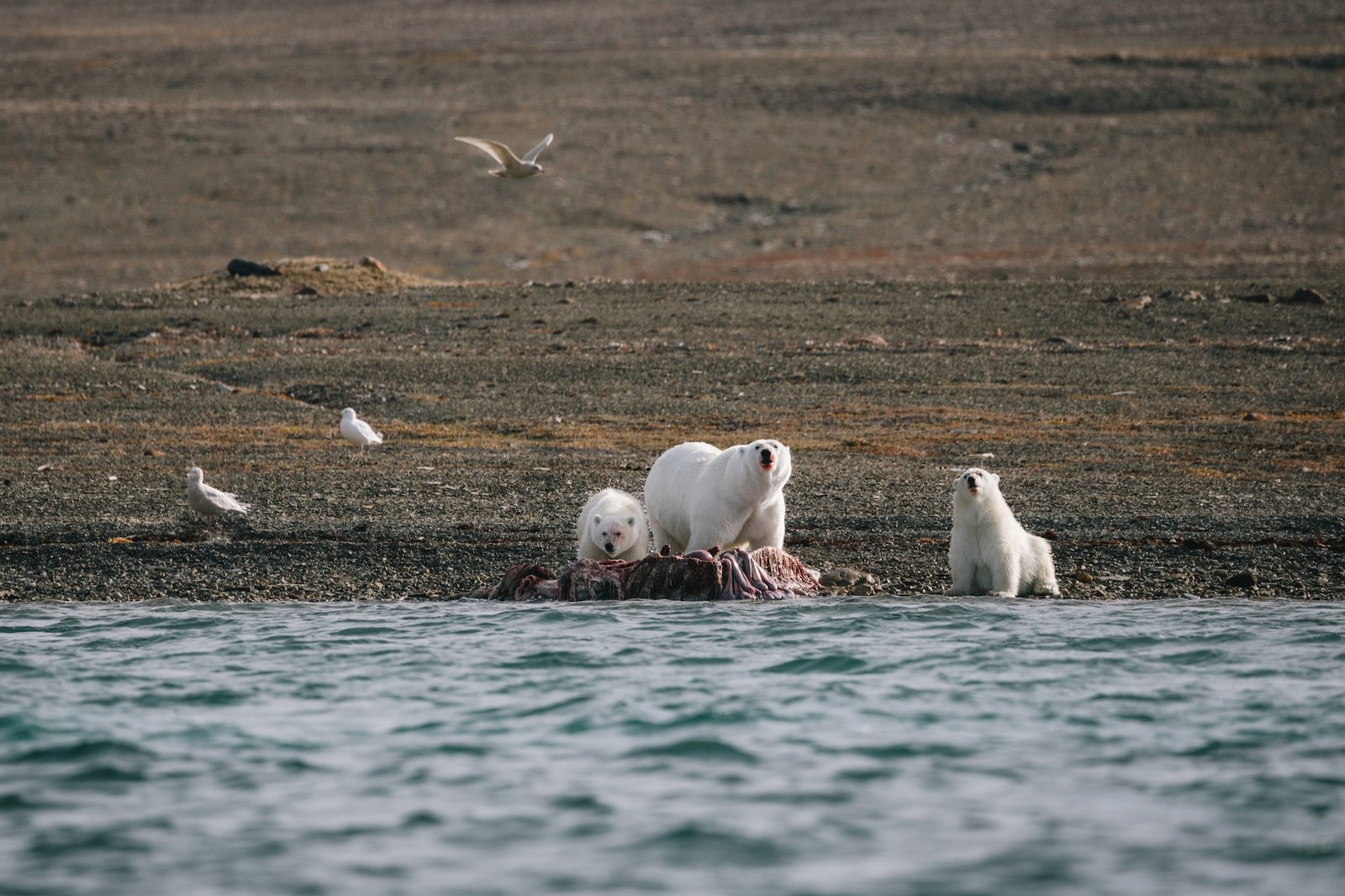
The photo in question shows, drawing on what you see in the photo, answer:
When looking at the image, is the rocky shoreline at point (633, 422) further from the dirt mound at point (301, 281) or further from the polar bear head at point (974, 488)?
the polar bear head at point (974, 488)

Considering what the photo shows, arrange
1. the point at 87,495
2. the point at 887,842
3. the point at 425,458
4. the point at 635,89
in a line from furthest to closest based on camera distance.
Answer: the point at 635,89
the point at 425,458
the point at 87,495
the point at 887,842

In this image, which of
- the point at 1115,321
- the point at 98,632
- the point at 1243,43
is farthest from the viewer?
the point at 1243,43

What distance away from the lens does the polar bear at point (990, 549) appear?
39.9 ft

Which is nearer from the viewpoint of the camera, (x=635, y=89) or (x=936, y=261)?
(x=936, y=261)

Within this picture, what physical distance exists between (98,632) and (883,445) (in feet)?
34.2

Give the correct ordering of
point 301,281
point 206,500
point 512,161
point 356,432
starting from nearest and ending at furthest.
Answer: point 206,500 → point 512,161 → point 356,432 → point 301,281

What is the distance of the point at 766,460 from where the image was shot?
12.4m

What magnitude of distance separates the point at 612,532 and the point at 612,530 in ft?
0.07

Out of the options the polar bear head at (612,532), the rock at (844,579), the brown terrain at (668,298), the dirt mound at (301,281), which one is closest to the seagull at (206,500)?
the brown terrain at (668,298)

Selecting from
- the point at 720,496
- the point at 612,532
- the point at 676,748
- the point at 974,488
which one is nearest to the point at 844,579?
the point at 720,496

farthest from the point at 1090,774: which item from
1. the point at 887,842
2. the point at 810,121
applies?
the point at 810,121

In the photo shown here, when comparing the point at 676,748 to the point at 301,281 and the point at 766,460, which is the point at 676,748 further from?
the point at 301,281

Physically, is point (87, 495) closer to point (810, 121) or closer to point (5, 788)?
point (5, 788)

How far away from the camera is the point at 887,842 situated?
7.60m
